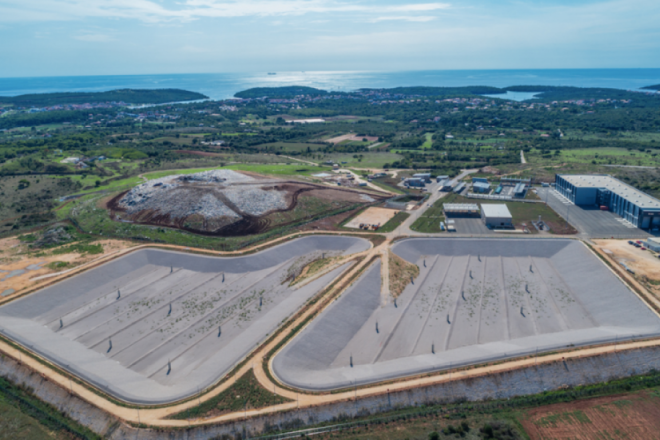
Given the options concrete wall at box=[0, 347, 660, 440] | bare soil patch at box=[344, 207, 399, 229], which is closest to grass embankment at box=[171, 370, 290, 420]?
concrete wall at box=[0, 347, 660, 440]

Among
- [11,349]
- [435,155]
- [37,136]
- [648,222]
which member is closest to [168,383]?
[11,349]

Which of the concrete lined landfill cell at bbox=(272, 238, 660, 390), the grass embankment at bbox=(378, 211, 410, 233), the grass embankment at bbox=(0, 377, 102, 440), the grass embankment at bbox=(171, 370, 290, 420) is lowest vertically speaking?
the grass embankment at bbox=(0, 377, 102, 440)

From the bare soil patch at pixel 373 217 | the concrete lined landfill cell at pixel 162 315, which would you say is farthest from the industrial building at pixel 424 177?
the concrete lined landfill cell at pixel 162 315

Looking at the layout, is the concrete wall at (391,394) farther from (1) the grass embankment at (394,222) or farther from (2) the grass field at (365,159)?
(2) the grass field at (365,159)

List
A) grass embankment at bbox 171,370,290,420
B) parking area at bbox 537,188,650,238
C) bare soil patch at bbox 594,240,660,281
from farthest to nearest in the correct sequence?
parking area at bbox 537,188,650,238 → bare soil patch at bbox 594,240,660,281 → grass embankment at bbox 171,370,290,420

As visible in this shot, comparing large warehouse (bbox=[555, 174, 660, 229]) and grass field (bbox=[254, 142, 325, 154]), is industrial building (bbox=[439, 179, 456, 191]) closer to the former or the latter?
large warehouse (bbox=[555, 174, 660, 229])

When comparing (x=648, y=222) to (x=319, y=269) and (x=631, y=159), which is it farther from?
(x=631, y=159)

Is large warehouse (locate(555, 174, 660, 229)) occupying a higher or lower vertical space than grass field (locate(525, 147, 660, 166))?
lower
